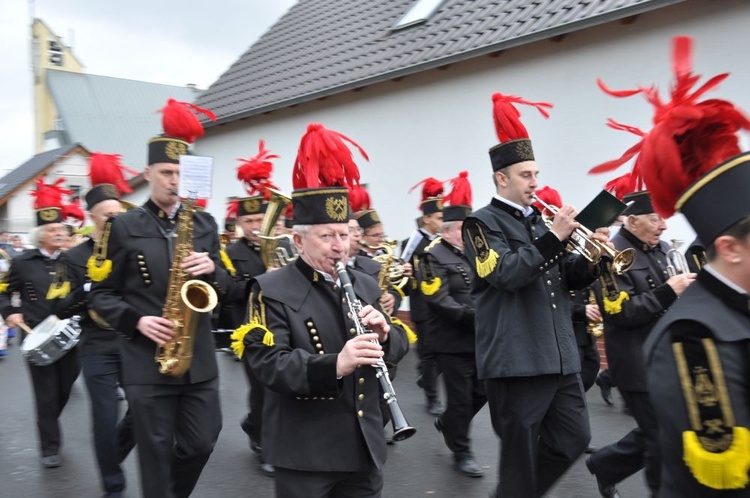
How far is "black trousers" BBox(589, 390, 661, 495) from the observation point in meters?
5.05

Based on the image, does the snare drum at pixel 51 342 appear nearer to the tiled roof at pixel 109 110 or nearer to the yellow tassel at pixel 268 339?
the yellow tassel at pixel 268 339

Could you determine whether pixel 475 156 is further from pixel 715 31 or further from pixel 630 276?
pixel 630 276

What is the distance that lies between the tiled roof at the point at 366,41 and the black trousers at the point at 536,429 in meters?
6.39

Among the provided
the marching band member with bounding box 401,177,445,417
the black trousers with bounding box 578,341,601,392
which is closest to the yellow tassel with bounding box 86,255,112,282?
the marching band member with bounding box 401,177,445,417

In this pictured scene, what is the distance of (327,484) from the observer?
11.2 feet

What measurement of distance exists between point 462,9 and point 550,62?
2833 millimetres

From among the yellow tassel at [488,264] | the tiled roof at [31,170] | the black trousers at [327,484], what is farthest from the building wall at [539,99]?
the tiled roof at [31,170]

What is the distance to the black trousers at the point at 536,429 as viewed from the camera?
450 centimetres

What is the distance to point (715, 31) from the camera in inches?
356

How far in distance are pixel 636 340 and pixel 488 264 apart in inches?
66.0

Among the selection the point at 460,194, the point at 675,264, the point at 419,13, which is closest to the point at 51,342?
the point at 460,194

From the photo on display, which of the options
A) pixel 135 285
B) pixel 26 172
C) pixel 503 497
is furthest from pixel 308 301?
pixel 26 172

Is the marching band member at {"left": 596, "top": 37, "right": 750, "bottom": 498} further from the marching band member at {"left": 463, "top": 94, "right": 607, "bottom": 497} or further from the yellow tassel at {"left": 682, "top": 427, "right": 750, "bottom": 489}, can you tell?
the marching band member at {"left": 463, "top": 94, "right": 607, "bottom": 497}

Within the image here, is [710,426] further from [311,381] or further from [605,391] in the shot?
[605,391]
